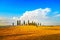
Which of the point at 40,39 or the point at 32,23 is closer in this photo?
the point at 40,39

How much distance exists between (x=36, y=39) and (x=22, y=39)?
1837 millimetres

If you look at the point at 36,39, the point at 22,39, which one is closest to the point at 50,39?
the point at 36,39

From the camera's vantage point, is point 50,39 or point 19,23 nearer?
point 50,39

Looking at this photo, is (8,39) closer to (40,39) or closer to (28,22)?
(40,39)

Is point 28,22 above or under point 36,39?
above

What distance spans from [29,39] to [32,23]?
29.9 metres

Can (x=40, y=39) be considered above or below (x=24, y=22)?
below

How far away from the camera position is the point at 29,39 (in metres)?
20.1

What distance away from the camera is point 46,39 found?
19984 mm

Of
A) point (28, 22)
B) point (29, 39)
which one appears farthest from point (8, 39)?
point (28, 22)

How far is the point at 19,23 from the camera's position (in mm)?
48562

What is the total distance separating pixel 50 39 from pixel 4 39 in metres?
6.07

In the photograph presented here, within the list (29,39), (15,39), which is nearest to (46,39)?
(29,39)

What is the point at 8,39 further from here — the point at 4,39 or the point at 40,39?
the point at 40,39
